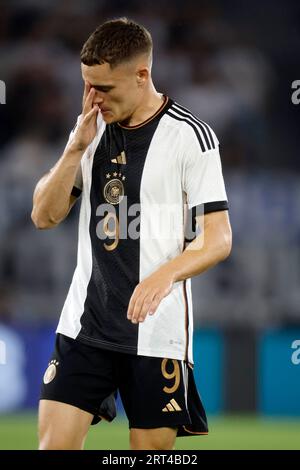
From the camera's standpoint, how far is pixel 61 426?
154 inches

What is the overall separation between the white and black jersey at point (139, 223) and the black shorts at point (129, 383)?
5 centimetres

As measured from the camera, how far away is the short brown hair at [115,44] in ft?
13.0

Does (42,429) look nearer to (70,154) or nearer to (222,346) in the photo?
(70,154)

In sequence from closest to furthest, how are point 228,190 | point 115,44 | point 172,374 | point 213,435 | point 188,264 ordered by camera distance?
point 188,264 → point 115,44 → point 172,374 → point 213,435 → point 228,190

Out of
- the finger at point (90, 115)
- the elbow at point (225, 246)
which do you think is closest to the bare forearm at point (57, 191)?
the finger at point (90, 115)

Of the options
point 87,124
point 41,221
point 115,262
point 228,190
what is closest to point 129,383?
point 115,262

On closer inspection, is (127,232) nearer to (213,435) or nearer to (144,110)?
(144,110)

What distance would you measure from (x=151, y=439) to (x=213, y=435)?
3.79m

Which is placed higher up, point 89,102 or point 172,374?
point 89,102

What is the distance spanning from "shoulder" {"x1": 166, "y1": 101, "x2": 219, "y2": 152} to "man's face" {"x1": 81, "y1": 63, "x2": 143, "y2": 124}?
0.17 m

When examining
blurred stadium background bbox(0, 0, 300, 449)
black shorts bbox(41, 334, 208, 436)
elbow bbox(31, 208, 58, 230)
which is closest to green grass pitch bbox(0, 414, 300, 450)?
blurred stadium background bbox(0, 0, 300, 449)

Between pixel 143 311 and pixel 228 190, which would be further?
pixel 228 190

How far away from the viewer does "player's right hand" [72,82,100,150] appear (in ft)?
13.1

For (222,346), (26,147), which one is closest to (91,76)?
(222,346)
